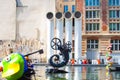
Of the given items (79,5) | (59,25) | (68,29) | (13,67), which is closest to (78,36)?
(68,29)

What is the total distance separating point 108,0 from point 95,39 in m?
6.90

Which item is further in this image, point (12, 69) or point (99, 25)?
point (99, 25)

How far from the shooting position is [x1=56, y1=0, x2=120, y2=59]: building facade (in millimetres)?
66938

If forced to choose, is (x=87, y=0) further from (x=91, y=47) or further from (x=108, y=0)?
(x=91, y=47)

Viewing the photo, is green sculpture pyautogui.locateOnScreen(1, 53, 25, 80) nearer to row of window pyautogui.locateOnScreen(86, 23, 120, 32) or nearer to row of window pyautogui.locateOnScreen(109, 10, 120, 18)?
row of window pyautogui.locateOnScreen(86, 23, 120, 32)

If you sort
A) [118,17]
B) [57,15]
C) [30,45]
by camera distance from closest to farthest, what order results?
[57,15], [118,17], [30,45]

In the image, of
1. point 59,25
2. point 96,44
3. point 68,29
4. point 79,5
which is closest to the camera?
point 59,25

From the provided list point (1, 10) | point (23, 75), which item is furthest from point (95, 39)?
point (23, 75)

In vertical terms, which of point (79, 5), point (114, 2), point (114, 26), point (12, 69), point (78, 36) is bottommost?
point (12, 69)

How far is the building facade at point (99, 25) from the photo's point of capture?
66.9 metres

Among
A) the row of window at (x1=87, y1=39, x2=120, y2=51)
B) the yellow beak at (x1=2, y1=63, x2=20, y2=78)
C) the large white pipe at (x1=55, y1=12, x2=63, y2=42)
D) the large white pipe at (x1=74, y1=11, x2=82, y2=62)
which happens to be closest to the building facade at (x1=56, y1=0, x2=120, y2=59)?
the row of window at (x1=87, y1=39, x2=120, y2=51)

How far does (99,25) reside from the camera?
67.2 meters

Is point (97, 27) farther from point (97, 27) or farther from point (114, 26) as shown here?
point (114, 26)

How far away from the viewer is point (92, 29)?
220 feet
